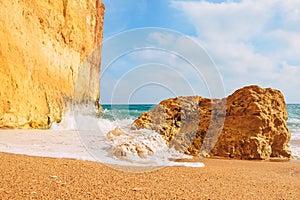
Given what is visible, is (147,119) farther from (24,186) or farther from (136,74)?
(24,186)

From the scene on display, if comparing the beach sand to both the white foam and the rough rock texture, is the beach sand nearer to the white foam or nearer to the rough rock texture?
the white foam

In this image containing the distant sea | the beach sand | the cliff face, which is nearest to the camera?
the beach sand

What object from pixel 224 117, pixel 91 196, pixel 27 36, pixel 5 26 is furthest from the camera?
pixel 27 36

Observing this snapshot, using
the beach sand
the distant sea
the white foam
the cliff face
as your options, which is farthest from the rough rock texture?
the cliff face

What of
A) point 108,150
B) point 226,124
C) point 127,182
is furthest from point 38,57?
point 127,182

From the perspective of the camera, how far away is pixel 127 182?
2.71m

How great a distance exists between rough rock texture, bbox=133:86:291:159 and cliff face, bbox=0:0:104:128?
5.91m

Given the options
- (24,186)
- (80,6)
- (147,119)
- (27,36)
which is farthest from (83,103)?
(24,186)

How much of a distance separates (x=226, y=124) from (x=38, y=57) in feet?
29.3

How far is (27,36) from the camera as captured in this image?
10.7 m

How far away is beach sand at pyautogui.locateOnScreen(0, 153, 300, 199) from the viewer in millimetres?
2311

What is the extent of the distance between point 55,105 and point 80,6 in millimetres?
7992

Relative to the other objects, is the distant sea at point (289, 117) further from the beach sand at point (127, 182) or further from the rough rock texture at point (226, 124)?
the beach sand at point (127, 182)

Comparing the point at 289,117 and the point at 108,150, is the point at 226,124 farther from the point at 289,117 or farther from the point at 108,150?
the point at 289,117
